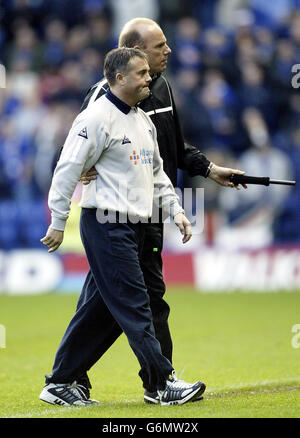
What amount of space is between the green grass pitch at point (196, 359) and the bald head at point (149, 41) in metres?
2.42

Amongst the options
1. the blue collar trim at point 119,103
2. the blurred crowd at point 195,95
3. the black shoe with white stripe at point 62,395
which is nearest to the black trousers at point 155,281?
the black shoe with white stripe at point 62,395

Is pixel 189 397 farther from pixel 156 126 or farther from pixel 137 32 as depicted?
pixel 137 32

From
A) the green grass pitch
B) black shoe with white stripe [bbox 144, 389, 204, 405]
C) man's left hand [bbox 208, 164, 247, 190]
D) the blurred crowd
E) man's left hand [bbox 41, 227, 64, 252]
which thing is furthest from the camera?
the blurred crowd

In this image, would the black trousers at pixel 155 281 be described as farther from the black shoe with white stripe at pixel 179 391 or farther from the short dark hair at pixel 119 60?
the short dark hair at pixel 119 60

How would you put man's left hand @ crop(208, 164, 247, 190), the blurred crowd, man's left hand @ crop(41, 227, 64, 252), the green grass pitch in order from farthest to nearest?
the blurred crowd < man's left hand @ crop(208, 164, 247, 190) < the green grass pitch < man's left hand @ crop(41, 227, 64, 252)

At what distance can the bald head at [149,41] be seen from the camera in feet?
22.1

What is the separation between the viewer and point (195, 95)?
17516mm

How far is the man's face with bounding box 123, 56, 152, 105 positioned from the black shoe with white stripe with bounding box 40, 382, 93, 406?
2.03 meters

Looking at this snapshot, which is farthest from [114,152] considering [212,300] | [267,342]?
[212,300]

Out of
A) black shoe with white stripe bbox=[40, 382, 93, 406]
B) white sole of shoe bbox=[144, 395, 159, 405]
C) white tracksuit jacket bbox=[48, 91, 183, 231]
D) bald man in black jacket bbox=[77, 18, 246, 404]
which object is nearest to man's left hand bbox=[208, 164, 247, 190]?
bald man in black jacket bbox=[77, 18, 246, 404]

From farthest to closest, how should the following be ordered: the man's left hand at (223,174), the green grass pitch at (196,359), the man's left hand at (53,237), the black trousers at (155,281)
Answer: the man's left hand at (223,174) < the black trousers at (155,281) < the green grass pitch at (196,359) < the man's left hand at (53,237)

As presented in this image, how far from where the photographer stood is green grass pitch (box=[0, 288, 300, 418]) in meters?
6.18

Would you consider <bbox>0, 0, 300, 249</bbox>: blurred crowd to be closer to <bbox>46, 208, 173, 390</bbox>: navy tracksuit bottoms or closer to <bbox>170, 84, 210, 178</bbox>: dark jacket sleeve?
<bbox>170, 84, 210, 178</bbox>: dark jacket sleeve
